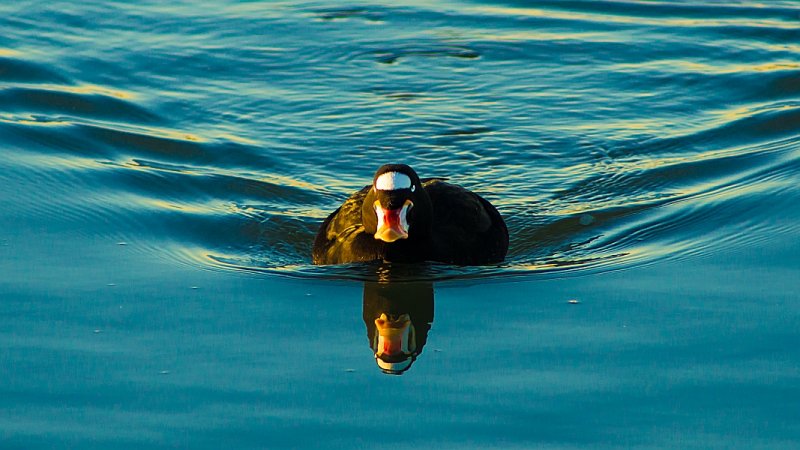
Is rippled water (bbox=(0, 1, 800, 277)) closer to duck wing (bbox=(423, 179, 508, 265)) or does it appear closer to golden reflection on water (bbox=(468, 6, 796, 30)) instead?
golden reflection on water (bbox=(468, 6, 796, 30))

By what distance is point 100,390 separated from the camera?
6730 mm

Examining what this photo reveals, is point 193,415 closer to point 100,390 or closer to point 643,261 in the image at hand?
point 100,390

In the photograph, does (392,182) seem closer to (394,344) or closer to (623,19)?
(394,344)

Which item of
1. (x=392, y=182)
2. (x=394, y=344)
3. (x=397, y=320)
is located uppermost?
(x=392, y=182)

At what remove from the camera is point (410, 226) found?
8734mm

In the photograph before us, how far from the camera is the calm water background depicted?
6516 mm

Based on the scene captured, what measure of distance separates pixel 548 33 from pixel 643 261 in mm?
6159

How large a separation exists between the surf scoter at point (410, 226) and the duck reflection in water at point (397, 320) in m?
0.32

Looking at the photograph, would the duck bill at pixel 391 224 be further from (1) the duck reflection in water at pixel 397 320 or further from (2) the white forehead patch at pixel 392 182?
(1) the duck reflection in water at pixel 397 320

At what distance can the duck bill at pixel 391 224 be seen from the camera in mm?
8445

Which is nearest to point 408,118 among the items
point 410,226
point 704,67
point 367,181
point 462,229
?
point 367,181

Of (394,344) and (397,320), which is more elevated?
(397,320)

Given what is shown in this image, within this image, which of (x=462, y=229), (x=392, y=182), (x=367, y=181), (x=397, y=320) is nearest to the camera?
(x=397, y=320)

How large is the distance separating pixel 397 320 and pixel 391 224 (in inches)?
26.6
